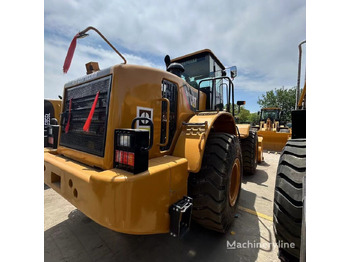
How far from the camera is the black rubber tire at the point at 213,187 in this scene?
2.13 m

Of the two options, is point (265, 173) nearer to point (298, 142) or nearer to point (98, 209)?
point (298, 142)

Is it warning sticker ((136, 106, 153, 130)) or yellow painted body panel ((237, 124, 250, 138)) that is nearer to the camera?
warning sticker ((136, 106, 153, 130))

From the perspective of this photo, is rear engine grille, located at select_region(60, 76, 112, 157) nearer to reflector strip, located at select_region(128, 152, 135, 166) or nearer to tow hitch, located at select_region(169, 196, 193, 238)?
reflector strip, located at select_region(128, 152, 135, 166)

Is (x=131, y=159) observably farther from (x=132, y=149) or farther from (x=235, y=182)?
(x=235, y=182)

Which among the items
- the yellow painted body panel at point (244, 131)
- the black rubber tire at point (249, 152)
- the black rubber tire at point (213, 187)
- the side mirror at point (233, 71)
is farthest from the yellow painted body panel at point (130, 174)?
the black rubber tire at point (249, 152)

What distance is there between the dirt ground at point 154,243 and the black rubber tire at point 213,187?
0.98 feet

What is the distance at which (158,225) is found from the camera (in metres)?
1.65

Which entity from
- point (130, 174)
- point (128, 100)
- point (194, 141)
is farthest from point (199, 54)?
point (130, 174)

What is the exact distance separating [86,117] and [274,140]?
33.3 feet

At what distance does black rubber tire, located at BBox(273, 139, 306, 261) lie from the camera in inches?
61.7

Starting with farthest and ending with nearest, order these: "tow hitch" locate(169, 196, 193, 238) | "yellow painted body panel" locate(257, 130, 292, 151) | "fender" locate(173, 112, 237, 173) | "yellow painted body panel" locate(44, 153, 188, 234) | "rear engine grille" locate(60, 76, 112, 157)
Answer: "yellow painted body panel" locate(257, 130, 292, 151), "fender" locate(173, 112, 237, 173), "rear engine grille" locate(60, 76, 112, 157), "tow hitch" locate(169, 196, 193, 238), "yellow painted body panel" locate(44, 153, 188, 234)

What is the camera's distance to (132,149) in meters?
1.51

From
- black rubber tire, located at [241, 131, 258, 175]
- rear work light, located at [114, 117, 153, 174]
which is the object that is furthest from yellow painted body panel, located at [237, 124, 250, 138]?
rear work light, located at [114, 117, 153, 174]

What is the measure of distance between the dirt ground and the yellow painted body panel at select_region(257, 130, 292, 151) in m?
7.74
